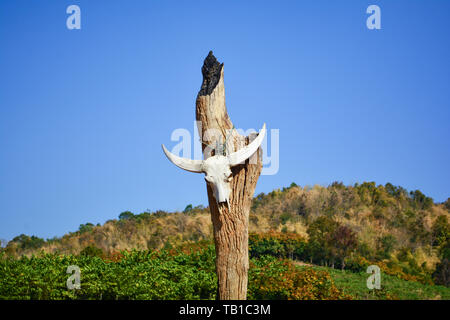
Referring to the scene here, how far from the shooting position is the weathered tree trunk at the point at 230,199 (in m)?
5.56

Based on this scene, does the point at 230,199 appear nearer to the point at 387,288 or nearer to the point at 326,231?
the point at 387,288

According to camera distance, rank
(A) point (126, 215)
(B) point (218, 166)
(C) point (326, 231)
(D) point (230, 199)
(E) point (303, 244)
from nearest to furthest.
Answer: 1. (B) point (218, 166)
2. (D) point (230, 199)
3. (E) point (303, 244)
4. (C) point (326, 231)
5. (A) point (126, 215)

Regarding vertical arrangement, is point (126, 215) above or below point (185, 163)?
above

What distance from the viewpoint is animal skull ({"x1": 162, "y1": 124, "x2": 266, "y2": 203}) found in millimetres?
5281

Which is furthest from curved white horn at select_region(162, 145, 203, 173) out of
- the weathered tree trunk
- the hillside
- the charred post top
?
the hillside

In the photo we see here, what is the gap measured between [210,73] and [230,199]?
1682 mm

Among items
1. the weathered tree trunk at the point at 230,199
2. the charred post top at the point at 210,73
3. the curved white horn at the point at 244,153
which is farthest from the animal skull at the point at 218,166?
the charred post top at the point at 210,73

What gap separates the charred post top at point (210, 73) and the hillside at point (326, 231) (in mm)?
6216

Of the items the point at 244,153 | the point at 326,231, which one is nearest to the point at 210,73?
the point at 244,153

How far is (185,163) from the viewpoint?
5.37 meters

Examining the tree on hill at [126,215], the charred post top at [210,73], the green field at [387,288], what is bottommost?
the green field at [387,288]

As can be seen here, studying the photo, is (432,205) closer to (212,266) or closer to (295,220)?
(295,220)

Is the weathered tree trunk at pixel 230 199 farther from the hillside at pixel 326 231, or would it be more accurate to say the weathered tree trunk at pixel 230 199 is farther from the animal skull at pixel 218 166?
the hillside at pixel 326 231
